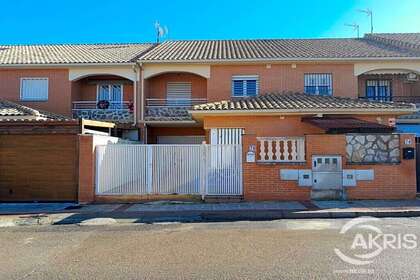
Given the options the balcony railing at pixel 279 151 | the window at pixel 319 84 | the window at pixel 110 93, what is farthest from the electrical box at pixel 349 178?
the window at pixel 110 93

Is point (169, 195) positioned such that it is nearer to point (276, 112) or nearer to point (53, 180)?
point (53, 180)

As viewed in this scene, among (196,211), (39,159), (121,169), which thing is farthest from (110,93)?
(196,211)

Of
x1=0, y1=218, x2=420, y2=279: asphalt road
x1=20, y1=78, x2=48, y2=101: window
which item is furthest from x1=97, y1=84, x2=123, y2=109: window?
x1=0, y1=218, x2=420, y2=279: asphalt road

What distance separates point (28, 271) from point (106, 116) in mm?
15964

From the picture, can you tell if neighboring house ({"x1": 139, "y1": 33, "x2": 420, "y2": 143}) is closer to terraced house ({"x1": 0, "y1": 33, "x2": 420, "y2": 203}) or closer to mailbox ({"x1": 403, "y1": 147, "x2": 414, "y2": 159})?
terraced house ({"x1": 0, "y1": 33, "x2": 420, "y2": 203})

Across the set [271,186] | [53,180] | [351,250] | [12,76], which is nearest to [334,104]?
[271,186]

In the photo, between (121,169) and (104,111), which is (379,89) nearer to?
(104,111)

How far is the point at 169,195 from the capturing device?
1280cm

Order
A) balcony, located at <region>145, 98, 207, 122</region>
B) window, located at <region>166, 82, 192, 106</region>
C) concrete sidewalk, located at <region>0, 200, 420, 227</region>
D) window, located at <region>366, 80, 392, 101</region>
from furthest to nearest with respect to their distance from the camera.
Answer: window, located at <region>166, 82, 192, 106</region>
window, located at <region>366, 80, 392, 101</region>
balcony, located at <region>145, 98, 207, 122</region>
concrete sidewalk, located at <region>0, 200, 420, 227</region>

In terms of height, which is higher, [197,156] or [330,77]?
[330,77]

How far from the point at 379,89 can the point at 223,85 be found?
904cm

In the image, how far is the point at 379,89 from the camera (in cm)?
2208

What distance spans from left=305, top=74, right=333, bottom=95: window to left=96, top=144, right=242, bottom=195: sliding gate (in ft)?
30.9

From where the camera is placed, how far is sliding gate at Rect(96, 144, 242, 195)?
12.7m
